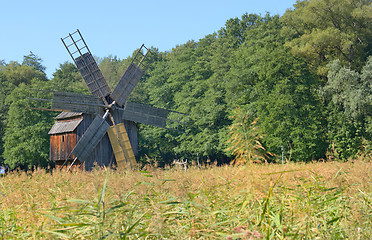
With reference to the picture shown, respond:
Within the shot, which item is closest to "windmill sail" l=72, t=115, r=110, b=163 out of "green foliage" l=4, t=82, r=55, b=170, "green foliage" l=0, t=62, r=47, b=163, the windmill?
the windmill

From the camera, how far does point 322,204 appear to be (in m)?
5.12

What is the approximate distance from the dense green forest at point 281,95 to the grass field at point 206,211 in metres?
24.1

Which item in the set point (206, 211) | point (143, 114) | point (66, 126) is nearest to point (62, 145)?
point (66, 126)

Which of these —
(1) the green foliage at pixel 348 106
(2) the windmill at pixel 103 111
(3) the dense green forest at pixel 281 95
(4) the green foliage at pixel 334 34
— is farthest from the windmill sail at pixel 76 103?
(4) the green foliage at pixel 334 34

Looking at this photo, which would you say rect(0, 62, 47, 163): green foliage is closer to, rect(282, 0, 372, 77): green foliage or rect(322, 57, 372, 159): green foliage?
rect(282, 0, 372, 77): green foliage

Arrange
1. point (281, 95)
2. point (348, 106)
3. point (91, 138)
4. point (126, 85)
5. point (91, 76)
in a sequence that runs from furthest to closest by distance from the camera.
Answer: point (281, 95)
point (348, 106)
point (126, 85)
point (91, 76)
point (91, 138)

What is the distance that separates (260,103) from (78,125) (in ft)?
54.3

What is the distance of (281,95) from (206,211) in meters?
31.2

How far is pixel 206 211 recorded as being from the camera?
4.77m

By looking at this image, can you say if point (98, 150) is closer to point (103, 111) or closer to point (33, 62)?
point (103, 111)

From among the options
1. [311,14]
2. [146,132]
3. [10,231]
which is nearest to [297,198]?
[10,231]

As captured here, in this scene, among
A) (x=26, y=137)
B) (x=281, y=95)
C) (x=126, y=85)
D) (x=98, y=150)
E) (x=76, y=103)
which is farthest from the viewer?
(x=26, y=137)

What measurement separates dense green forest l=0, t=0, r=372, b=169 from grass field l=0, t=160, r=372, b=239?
24122mm

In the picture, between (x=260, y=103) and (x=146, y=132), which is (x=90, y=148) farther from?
(x=146, y=132)
